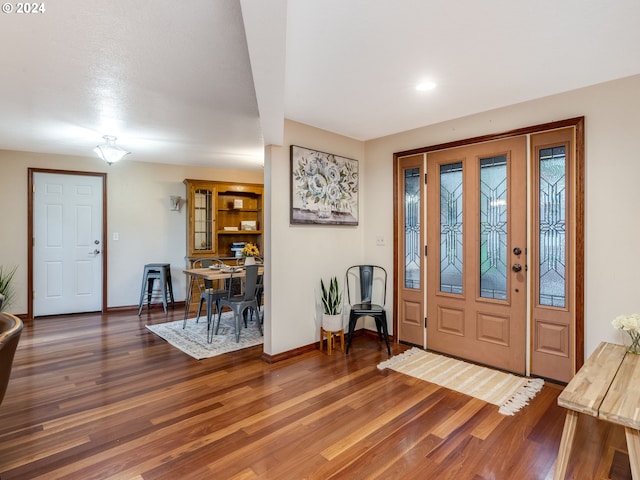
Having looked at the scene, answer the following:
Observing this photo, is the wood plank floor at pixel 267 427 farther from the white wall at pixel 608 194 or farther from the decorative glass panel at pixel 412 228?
the decorative glass panel at pixel 412 228

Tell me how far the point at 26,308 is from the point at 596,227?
6.71m

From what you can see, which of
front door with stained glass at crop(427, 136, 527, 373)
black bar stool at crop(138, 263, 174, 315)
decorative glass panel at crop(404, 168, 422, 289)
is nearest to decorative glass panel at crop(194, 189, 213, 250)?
black bar stool at crop(138, 263, 174, 315)

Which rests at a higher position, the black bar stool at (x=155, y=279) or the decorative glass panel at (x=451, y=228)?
the decorative glass panel at (x=451, y=228)

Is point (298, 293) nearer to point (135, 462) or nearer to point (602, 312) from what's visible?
point (135, 462)

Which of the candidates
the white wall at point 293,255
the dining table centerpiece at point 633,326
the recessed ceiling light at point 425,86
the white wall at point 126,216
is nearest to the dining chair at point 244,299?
the white wall at point 293,255

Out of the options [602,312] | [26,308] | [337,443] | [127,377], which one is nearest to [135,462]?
[337,443]

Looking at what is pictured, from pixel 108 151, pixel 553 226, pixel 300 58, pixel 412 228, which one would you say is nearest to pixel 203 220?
pixel 108 151

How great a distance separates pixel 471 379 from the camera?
117 inches

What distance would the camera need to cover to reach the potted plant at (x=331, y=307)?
3.63m

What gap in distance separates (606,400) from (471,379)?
1.44m

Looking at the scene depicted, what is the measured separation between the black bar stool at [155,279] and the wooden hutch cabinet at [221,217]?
46 centimetres

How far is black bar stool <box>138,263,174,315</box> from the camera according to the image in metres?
5.40

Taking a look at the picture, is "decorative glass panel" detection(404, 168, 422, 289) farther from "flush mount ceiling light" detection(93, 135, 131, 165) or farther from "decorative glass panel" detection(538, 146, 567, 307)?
"flush mount ceiling light" detection(93, 135, 131, 165)

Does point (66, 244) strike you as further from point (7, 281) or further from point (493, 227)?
point (493, 227)
